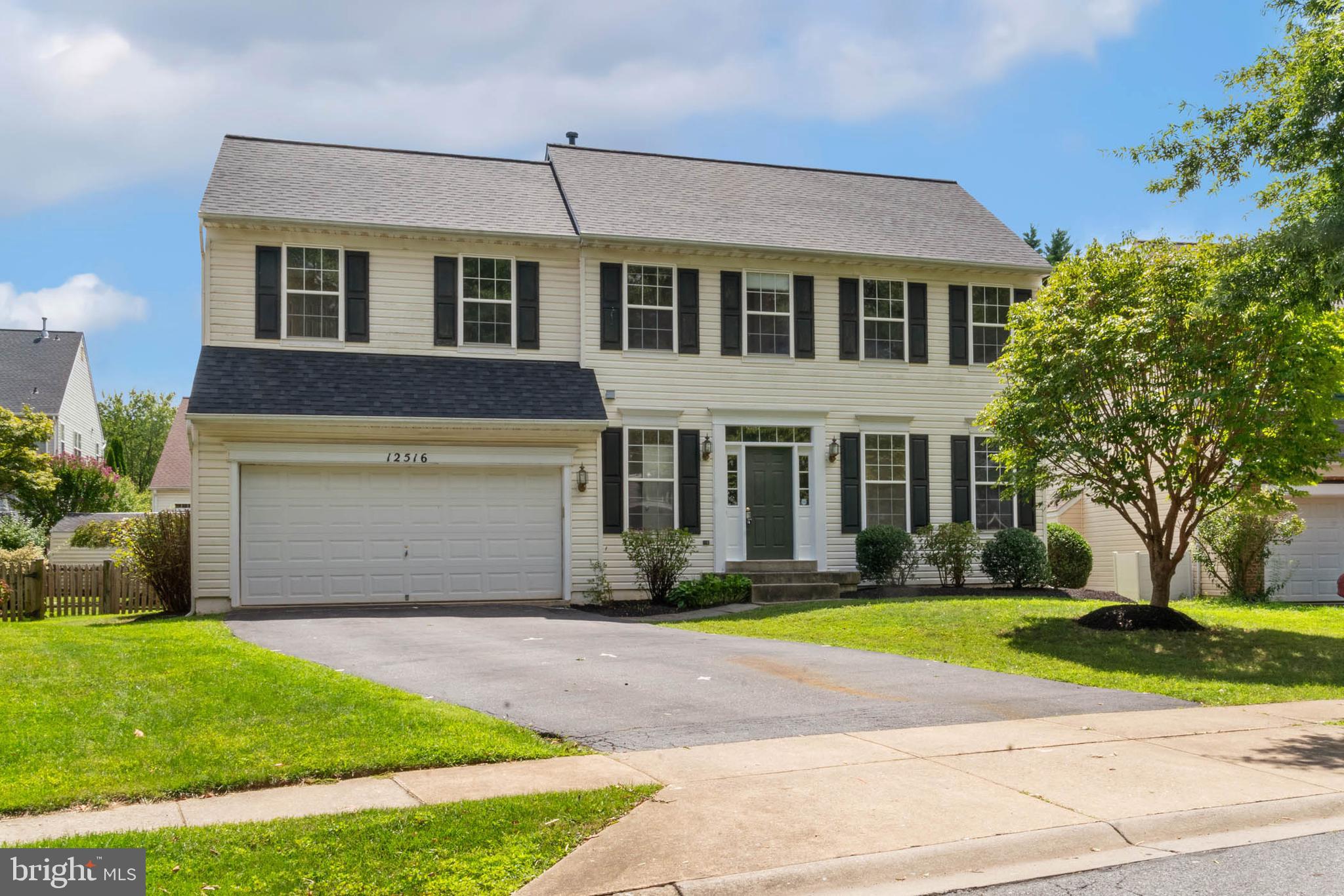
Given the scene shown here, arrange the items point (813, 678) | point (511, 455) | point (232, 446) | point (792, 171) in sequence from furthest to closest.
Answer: point (792, 171)
point (511, 455)
point (232, 446)
point (813, 678)

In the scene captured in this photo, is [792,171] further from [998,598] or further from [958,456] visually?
[998,598]

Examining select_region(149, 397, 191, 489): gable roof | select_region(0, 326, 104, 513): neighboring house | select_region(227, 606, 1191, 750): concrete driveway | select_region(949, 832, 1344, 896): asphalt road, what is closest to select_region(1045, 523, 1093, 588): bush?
select_region(227, 606, 1191, 750): concrete driveway

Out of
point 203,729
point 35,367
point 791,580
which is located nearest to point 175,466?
point 35,367

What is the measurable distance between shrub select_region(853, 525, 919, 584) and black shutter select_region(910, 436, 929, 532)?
1.98ft

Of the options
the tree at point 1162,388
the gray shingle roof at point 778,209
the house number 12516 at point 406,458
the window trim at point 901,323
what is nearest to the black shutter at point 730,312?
the gray shingle roof at point 778,209

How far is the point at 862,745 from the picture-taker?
7520 millimetres

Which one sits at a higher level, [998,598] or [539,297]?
[539,297]

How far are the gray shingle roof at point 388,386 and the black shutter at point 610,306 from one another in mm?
704

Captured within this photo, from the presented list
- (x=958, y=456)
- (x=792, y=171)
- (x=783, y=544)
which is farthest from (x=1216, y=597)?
(x=792, y=171)

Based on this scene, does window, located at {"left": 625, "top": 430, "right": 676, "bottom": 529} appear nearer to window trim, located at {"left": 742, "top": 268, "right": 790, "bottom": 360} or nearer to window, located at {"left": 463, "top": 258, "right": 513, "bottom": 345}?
window trim, located at {"left": 742, "top": 268, "right": 790, "bottom": 360}

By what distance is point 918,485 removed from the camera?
20500mm

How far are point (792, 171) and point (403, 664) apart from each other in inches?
629

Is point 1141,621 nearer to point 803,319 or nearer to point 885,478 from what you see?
point 885,478

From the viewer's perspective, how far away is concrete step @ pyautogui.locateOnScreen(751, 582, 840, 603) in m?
18.9
